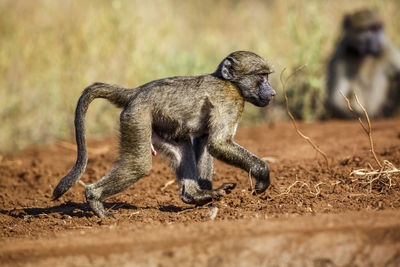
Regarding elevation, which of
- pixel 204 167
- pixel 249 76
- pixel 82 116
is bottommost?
pixel 204 167

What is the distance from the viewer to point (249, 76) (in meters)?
5.11

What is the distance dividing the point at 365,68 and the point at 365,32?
87 cm

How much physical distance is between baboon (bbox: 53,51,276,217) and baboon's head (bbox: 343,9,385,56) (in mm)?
5816

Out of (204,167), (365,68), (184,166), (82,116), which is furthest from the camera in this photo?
(365,68)

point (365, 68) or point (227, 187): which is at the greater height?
point (365, 68)

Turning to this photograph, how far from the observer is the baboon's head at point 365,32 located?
33.3 feet

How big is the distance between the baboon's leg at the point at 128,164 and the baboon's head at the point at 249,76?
1.09 meters

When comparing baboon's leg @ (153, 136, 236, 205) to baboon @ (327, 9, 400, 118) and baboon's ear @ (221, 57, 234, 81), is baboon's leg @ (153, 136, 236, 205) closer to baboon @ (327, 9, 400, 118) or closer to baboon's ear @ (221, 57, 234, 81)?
baboon's ear @ (221, 57, 234, 81)

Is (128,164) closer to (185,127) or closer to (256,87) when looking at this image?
(185,127)

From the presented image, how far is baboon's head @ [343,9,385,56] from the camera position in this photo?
10.2m

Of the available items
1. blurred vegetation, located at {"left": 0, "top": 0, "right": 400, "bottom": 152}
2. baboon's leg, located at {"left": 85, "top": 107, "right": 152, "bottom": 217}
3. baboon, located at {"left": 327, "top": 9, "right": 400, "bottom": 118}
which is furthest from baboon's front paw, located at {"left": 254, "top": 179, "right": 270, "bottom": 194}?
baboon, located at {"left": 327, "top": 9, "right": 400, "bottom": 118}

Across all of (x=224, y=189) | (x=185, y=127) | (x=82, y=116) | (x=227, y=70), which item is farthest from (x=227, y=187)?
(x=82, y=116)

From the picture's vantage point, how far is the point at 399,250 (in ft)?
10.4

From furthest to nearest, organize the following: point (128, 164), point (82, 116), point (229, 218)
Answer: point (82, 116)
point (128, 164)
point (229, 218)
